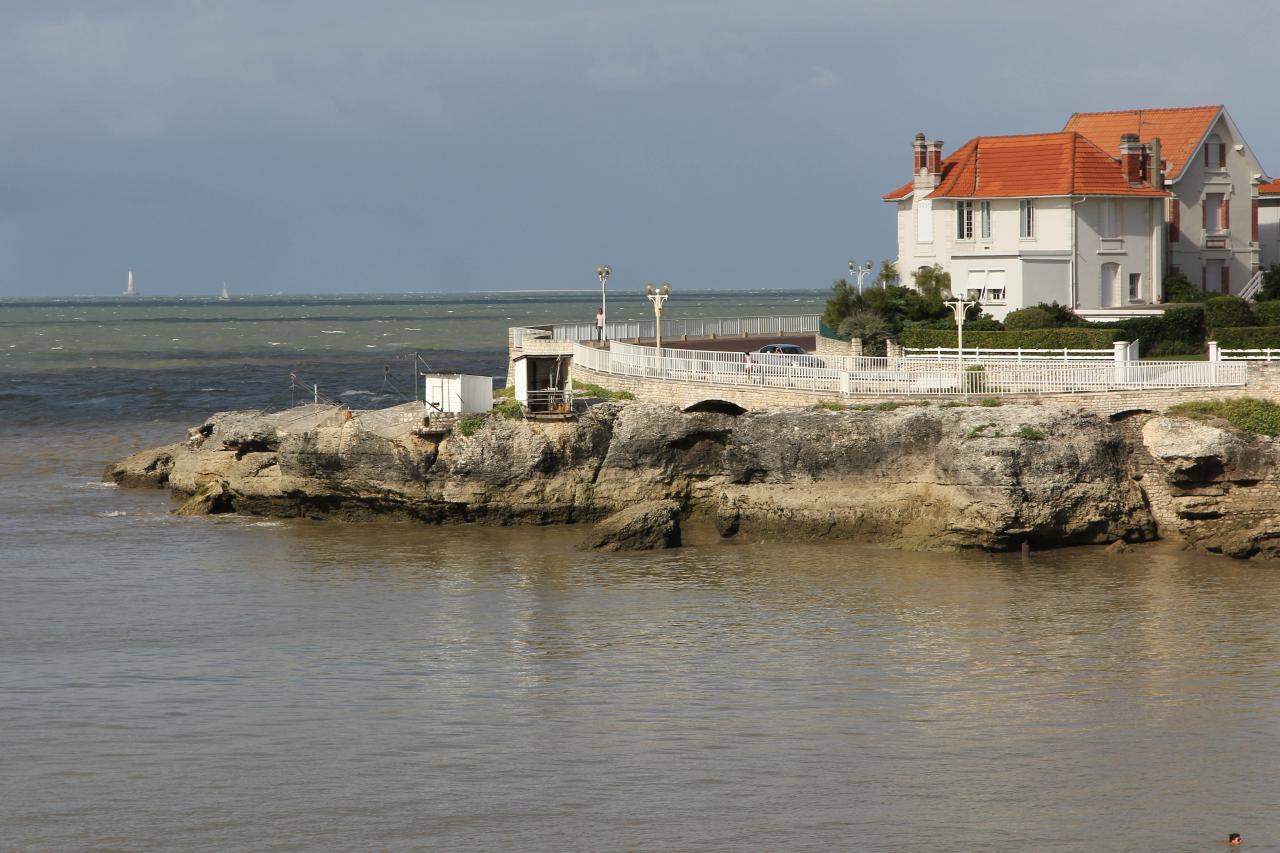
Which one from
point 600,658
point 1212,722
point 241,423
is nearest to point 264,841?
point 600,658

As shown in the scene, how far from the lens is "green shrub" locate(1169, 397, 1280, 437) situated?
115 ft

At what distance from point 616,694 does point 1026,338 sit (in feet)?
85.6

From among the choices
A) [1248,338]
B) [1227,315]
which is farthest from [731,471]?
[1227,315]

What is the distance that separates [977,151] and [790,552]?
27849mm

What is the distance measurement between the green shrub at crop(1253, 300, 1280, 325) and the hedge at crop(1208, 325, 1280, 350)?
3450 millimetres

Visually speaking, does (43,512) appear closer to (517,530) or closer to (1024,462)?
(517,530)

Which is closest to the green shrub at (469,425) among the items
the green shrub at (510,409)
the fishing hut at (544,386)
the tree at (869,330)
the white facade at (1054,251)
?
the green shrub at (510,409)

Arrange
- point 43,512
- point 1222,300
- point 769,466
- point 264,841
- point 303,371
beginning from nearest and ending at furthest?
point 264,841, point 769,466, point 43,512, point 1222,300, point 303,371

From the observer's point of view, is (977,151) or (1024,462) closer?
(1024,462)

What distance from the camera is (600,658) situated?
26.6 meters

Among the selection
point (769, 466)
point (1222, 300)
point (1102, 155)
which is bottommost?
point (769, 466)

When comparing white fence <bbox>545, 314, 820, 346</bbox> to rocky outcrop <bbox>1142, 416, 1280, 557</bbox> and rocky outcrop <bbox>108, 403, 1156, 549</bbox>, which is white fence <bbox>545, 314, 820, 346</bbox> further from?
rocky outcrop <bbox>1142, 416, 1280, 557</bbox>

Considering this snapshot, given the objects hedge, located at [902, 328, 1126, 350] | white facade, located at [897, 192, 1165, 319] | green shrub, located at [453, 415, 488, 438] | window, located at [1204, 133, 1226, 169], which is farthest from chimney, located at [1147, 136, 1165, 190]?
green shrub, located at [453, 415, 488, 438]

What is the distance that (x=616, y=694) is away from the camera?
24.2 metres
